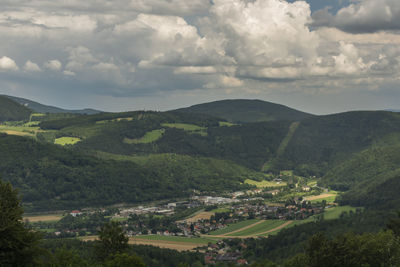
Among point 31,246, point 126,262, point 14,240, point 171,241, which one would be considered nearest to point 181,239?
point 171,241

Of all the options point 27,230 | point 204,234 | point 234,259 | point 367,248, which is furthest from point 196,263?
point 27,230

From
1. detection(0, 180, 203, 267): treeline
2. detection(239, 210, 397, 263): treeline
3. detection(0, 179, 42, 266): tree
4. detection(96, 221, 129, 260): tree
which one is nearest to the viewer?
detection(0, 179, 42, 266): tree

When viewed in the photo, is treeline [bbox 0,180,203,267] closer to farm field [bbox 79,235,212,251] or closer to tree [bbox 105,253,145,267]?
tree [bbox 105,253,145,267]

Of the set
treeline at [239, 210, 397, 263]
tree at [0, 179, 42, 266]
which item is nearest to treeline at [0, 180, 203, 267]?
tree at [0, 179, 42, 266]

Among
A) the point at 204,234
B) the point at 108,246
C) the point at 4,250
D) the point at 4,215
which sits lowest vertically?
the point at 204,234

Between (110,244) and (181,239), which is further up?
(110,244)

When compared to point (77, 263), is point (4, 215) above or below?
above

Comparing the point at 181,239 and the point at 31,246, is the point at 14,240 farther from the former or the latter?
the point at 181,239

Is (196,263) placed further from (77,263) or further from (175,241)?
(77,263)
